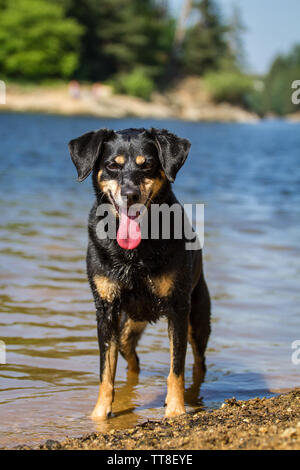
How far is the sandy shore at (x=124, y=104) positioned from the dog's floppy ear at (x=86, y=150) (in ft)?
171

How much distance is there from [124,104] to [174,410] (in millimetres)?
64484

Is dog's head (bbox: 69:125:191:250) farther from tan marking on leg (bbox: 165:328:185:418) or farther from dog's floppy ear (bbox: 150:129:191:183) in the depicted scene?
tan marking on leg (bbox: 165:328:185:418)

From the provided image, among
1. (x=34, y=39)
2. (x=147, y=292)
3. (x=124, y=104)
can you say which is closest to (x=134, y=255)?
(x=147, y=292)

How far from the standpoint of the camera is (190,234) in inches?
175

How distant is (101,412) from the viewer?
13.6 feet

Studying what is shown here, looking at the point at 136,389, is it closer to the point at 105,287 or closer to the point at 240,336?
the point at 105,287

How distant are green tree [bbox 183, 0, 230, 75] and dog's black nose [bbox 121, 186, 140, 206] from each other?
3622 inches

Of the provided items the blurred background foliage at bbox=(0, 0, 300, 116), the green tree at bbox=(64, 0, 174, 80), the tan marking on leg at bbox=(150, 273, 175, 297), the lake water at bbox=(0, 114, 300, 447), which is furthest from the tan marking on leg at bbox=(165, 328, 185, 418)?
the green tree at bbox=(64, 0, 174, 80)

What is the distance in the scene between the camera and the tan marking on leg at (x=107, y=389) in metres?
4.16

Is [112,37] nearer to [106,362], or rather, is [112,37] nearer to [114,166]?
[114,166]

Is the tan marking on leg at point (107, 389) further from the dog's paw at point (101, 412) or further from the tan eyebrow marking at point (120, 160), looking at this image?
the tan eyebrow marking at point (120, 160)

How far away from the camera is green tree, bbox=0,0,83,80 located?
66188mm

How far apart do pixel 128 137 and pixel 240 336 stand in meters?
2.46

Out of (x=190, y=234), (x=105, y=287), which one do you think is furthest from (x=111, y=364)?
(x=190, y=234)
